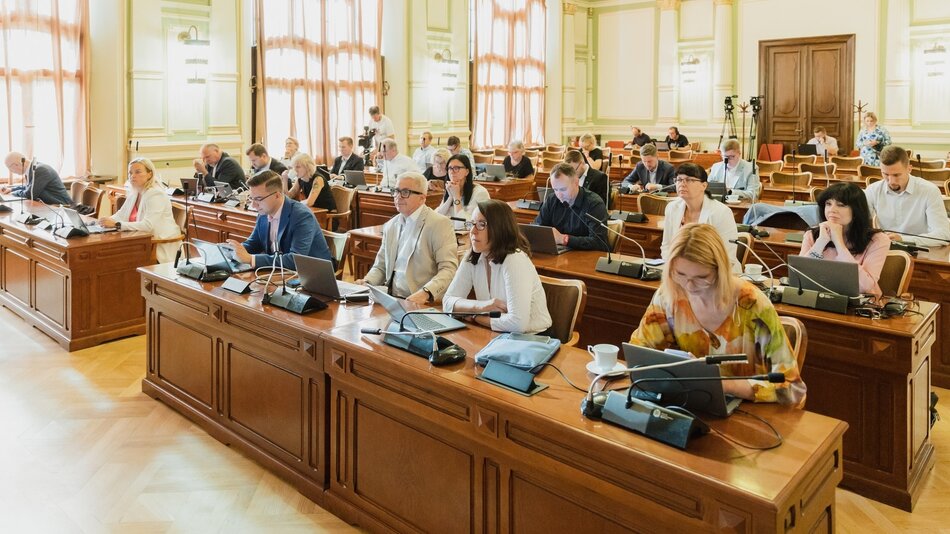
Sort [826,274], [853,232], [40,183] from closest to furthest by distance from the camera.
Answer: [826,274] < [853,232] < [40,183]

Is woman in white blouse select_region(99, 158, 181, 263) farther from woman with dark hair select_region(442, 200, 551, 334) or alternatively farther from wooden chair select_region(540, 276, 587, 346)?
Answer: wooden chair select_region(540, 276, 587, 346)

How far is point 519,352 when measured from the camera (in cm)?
252

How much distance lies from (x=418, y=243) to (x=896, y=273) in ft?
7.30

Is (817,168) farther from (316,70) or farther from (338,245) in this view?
(316,70)

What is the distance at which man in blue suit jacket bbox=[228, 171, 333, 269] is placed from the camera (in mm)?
4113

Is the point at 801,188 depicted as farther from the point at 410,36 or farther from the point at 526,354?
the point at 410,36

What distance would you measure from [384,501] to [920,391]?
7.18ft

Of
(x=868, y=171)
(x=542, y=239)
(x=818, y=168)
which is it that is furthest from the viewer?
(x=818, y=168)

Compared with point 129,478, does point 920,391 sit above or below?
above

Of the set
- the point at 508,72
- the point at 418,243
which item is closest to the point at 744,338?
the point at 418,243

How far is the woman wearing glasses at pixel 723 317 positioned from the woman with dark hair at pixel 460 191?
307cm

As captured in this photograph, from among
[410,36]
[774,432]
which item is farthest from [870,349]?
[410,36]

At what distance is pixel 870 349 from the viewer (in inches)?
118

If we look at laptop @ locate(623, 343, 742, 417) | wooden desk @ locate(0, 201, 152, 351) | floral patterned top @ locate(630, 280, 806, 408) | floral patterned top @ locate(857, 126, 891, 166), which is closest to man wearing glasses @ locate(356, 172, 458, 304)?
floral patterned top @ locate(630, 280, 806, 408)
